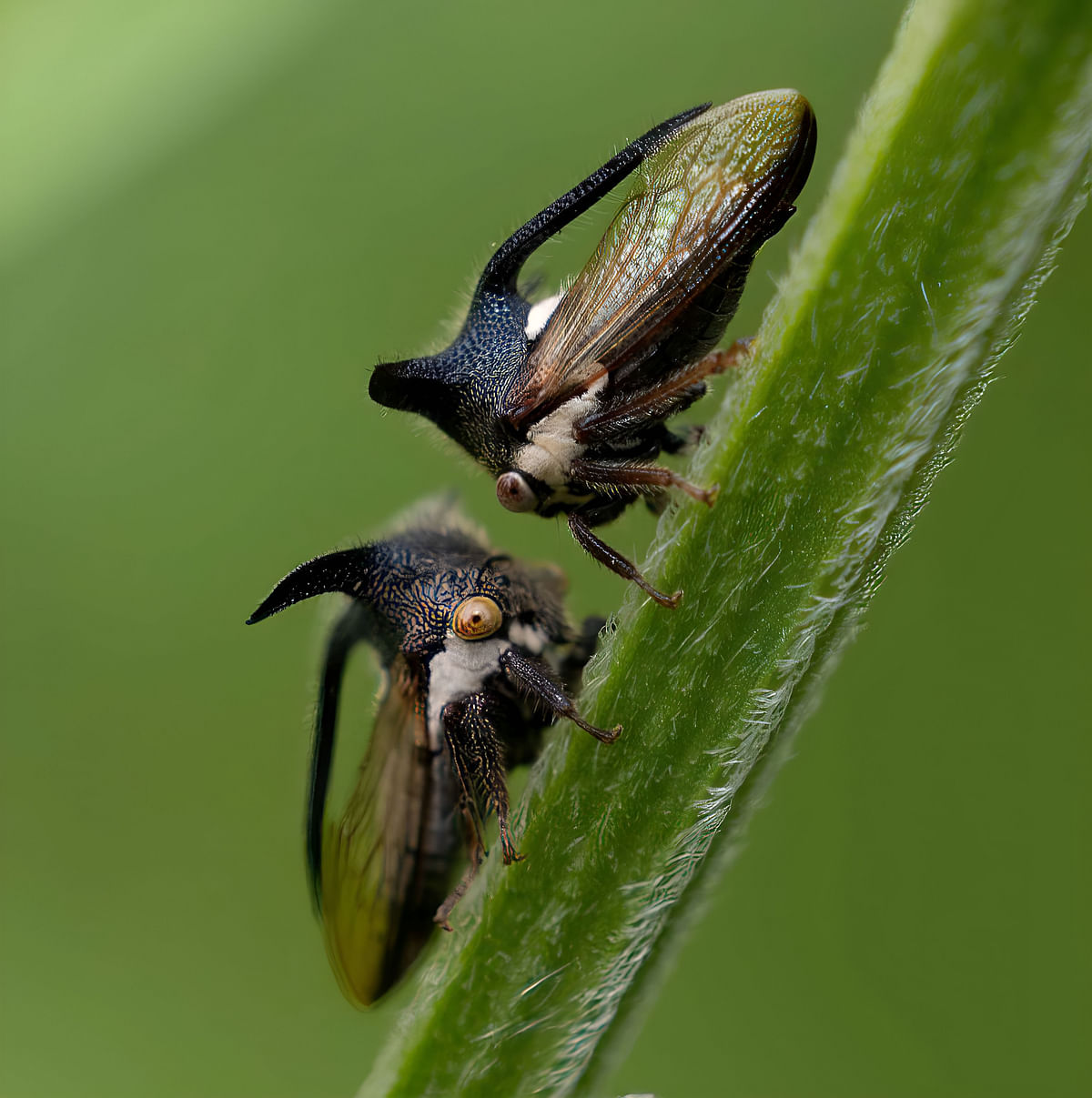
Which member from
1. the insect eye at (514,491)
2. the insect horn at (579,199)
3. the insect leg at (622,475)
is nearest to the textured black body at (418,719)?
the insect eye at (514,491)

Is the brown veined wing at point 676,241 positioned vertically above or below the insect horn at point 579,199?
below

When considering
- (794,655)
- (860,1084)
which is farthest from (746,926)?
(794,655)

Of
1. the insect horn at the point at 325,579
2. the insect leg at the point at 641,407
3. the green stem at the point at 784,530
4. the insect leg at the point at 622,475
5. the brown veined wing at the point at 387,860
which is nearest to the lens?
the green stem at the point at 784,530

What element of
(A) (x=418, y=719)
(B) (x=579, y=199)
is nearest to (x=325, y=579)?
(A) (x=418, y=719)

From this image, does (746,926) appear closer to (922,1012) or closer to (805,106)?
(922,1012)

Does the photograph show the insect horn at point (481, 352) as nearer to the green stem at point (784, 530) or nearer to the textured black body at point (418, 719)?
the textured black body at point (418, 719)

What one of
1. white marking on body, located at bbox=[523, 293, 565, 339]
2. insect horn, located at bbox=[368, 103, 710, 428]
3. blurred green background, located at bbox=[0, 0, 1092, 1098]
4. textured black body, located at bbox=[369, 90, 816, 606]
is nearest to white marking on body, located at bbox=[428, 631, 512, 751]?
textured black body, located at bbox=[369, 90, 816, 606]

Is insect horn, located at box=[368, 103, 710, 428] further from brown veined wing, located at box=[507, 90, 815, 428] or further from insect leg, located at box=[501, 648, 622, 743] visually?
insect leg, located at box=[501, 648, 622, 743]
